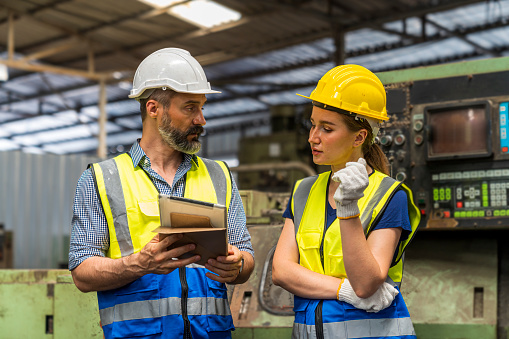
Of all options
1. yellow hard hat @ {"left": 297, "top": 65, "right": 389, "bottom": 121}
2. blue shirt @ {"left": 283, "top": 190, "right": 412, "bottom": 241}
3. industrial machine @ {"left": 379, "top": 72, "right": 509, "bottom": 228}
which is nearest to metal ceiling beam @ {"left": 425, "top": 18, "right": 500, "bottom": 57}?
industrial machine @ {"left": 379, "top": 72, "right": 509, "bottom": 228}

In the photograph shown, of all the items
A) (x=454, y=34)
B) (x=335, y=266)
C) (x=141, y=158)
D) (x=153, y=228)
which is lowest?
(x=335, y=266)

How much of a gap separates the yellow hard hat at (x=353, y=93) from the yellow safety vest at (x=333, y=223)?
0.22 m

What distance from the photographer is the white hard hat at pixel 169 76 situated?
2250 mm

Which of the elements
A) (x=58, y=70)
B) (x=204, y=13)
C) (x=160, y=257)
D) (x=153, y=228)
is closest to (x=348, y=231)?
(x=160, y=257)

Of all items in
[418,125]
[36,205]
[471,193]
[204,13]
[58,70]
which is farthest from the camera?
[58,70]

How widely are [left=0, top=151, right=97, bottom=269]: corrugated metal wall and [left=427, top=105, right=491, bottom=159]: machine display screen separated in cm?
706

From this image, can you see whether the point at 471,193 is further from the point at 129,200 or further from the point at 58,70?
the point at 58,70

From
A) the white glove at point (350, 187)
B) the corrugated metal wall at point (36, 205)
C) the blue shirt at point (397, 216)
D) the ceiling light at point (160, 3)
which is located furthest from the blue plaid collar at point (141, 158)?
the corrugated metal wall at point (36, 205)

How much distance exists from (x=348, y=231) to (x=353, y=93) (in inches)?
20.1

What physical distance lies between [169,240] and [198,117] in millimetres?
570

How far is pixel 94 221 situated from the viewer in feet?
6.88

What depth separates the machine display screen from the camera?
2871 millimetres

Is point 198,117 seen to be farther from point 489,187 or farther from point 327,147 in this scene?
point 489,187

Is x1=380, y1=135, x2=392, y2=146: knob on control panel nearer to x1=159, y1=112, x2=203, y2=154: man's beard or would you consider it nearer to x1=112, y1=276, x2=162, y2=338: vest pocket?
x1=159, y1=112, x2=203, y2=154: man's beard
